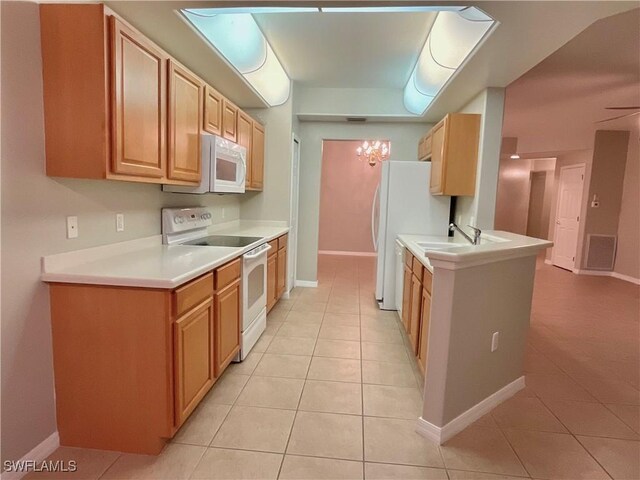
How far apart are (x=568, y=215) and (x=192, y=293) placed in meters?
7.79

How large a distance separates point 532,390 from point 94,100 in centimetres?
322

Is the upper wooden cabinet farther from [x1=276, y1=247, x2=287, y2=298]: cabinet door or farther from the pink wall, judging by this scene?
the pink wall

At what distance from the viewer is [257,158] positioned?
13.9ft

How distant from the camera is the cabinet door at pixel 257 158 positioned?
4.10m

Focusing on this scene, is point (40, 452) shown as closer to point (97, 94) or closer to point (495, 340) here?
point (97, 94)

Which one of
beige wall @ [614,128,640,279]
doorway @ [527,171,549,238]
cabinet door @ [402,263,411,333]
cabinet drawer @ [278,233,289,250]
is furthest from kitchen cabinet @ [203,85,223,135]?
doorway @ [527,171,549,238]

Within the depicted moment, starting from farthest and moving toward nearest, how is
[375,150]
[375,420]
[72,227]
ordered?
1. [375,150]
2. [375,420]
3. [72,227]

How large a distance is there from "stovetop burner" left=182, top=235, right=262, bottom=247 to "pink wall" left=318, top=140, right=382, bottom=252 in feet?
16.0

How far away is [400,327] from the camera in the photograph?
3793 millimetres

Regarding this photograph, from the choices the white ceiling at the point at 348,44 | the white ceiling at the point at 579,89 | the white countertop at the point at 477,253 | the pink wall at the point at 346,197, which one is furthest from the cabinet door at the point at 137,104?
the pink wall at the point at 346,197

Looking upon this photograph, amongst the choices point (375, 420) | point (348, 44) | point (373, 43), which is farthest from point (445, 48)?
point (375, 420)

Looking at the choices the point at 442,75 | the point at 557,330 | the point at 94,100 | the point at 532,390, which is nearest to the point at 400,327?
the point at 532,390

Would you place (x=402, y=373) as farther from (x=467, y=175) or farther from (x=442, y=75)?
(x=442, y=75)

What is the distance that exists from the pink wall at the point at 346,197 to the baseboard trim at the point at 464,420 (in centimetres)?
578
